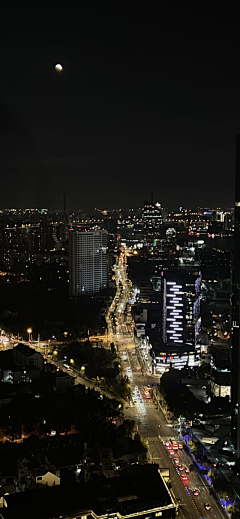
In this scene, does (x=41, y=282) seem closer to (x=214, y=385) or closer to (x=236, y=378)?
(x=214, y=385)

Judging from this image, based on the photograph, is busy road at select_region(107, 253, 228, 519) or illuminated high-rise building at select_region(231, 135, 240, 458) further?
illuminated high-rise building at select_region(231, 135, 240, 458)

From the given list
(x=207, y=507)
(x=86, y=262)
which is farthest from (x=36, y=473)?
(x=86, y=262)

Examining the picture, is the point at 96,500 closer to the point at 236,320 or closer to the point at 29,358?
the point at 236,320

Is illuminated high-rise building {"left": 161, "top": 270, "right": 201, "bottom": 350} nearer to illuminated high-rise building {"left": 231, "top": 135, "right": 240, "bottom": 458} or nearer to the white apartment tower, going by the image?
illuminated high-rise building {"left": 231, "top": 135, "right": 240, "bottom": 458}

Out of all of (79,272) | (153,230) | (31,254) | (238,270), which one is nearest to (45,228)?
(31,254)

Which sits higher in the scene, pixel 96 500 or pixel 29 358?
pixel 29 358

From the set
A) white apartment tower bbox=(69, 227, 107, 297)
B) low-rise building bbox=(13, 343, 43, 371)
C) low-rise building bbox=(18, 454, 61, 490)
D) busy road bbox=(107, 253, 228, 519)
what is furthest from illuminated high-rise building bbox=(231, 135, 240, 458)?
white apartment tower bbox=(69, 227, 107, 297)

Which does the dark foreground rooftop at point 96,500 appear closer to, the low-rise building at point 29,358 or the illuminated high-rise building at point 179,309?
the low-rise building at point 29,358
